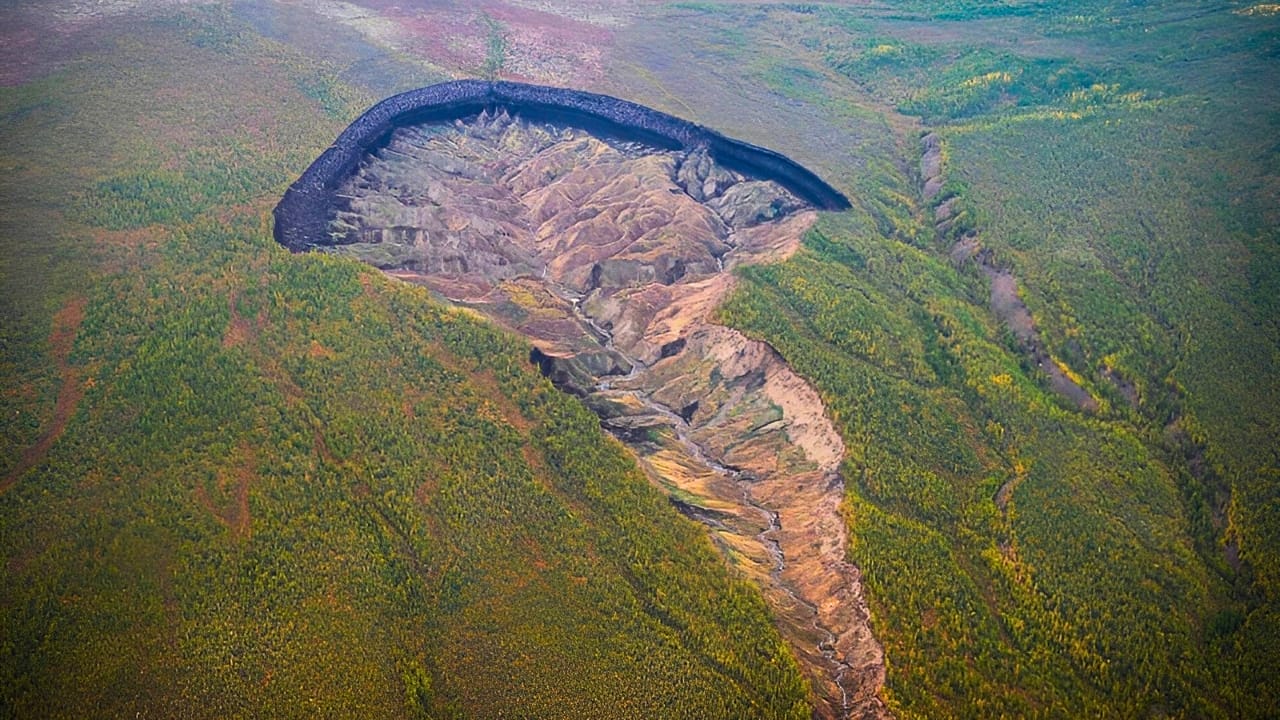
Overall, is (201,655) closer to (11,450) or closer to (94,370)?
(11,450)

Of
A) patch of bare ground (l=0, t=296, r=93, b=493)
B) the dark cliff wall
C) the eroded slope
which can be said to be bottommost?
patch of bare ground (l=0, t=296, r=93, b=493)

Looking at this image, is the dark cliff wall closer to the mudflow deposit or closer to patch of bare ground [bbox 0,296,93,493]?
the mudflow deposit

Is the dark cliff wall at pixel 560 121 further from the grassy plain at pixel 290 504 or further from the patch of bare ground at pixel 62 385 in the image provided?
the patch of bare ground at pixel 62 385

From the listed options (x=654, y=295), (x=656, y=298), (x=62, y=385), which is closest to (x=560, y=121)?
(x=654, y=295)

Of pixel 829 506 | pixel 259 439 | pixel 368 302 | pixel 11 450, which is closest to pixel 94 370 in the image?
pixel 11 450

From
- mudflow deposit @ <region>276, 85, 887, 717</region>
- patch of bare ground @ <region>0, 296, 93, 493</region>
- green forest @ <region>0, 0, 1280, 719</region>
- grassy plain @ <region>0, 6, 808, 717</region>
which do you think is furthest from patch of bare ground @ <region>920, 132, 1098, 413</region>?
patch of bare ground @ <region>0, 296, 93, 493</region>

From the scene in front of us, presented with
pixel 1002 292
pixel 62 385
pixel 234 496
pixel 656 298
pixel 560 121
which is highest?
pixel 1002 292

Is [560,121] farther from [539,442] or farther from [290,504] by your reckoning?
[290,504]
